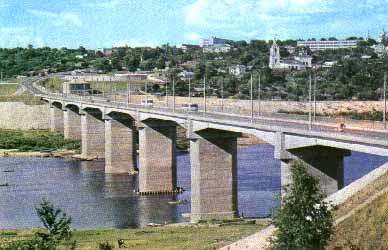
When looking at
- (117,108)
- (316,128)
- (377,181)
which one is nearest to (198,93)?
(117,108)

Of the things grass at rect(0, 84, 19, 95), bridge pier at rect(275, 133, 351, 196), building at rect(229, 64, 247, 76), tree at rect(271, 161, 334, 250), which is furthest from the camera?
building at rect(229, 64, 247, 76)

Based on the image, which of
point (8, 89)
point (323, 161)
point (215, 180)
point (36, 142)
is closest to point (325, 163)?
point (323, 161)

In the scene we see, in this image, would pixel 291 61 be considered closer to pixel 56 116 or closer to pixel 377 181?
pixel 56 116

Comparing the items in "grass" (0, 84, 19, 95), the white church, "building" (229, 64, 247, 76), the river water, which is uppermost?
the white church

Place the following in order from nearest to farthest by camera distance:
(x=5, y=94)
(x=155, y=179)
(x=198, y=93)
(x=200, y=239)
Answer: (x=200, y=239) < (x=155, y=179) < (x=198, y=93) < (x=5, y=94)

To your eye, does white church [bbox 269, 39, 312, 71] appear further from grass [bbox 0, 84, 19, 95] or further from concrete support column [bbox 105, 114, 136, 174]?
concrete support column [bbox 105, 114, 136, 174]

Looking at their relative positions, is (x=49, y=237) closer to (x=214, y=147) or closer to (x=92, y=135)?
(x=214, y=147)

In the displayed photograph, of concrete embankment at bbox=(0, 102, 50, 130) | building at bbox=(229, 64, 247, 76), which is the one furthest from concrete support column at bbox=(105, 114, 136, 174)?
building at bbox=(229, 64, 247, 76)
